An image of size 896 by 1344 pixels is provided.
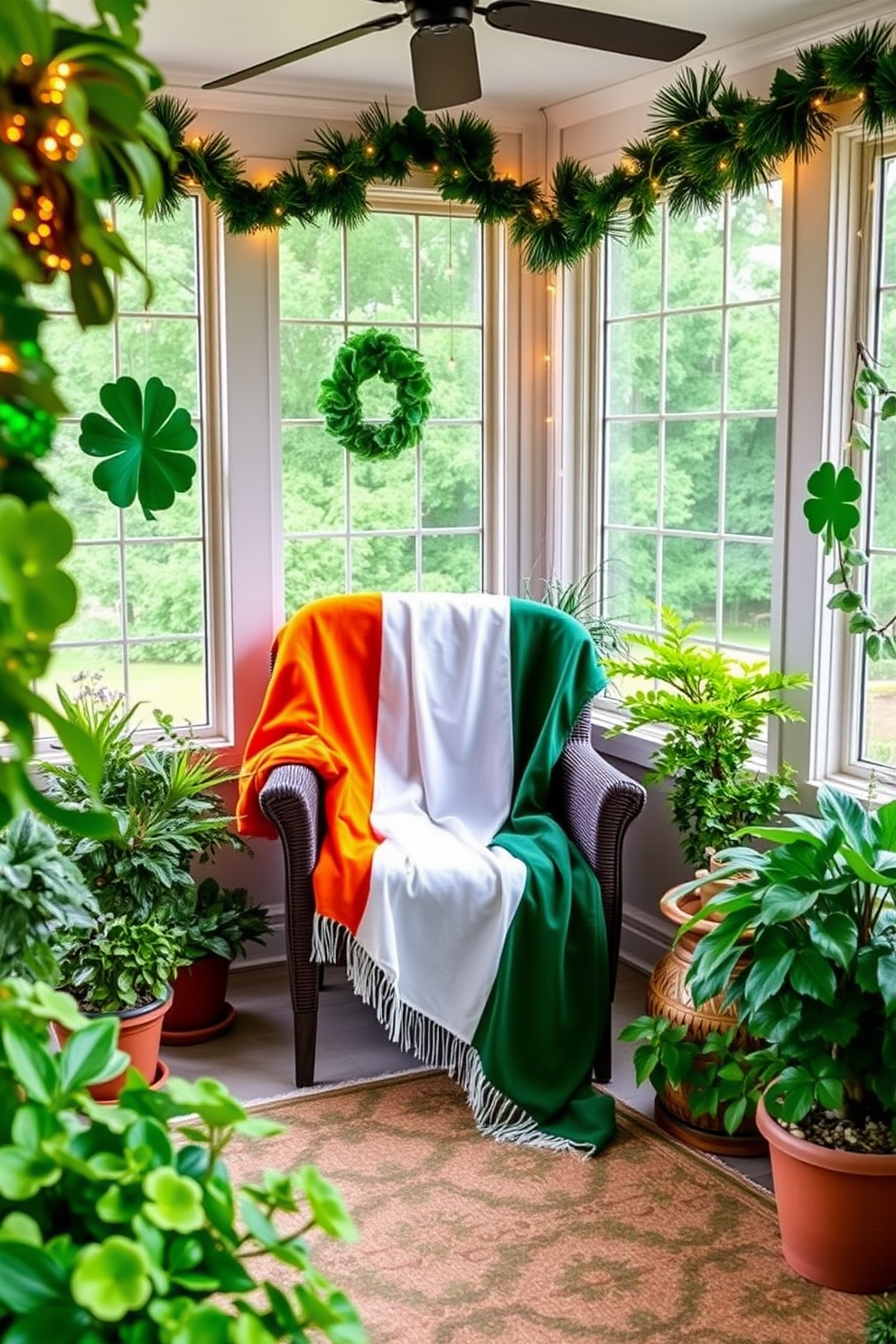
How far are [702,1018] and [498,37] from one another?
2481 mm

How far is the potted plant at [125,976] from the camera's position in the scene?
3.28m

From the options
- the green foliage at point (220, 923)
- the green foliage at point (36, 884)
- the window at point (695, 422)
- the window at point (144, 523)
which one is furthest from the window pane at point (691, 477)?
the green foliage at point (36, 884)

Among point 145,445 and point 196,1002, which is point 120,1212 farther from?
point 145,445

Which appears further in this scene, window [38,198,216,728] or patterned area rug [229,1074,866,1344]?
window [38,198,216,728]

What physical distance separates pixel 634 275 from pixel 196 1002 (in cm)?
246

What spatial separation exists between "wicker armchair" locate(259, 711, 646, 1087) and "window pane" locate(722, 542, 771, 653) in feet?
2.18

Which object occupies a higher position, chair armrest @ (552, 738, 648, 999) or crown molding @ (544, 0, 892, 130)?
crown molding @ (544, 0, 892, 130)

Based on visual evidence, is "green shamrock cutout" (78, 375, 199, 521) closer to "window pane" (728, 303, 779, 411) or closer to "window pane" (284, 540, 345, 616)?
"window pane" (284, 540, 345, 616)

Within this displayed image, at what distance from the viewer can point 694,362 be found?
4133 millimetres

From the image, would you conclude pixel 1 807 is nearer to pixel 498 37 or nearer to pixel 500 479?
pixel 498 37

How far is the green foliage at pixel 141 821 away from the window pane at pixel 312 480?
2.95 feet

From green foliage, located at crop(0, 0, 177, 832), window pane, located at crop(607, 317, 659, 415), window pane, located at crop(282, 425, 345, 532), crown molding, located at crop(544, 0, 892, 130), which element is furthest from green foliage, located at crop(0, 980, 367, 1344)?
window pane, located at crop(607, 317, 659, 415)

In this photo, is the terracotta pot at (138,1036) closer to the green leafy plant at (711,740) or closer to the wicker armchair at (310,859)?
the wicker armchair at (310,859)

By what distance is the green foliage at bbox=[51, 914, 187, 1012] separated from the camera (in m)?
3.29
